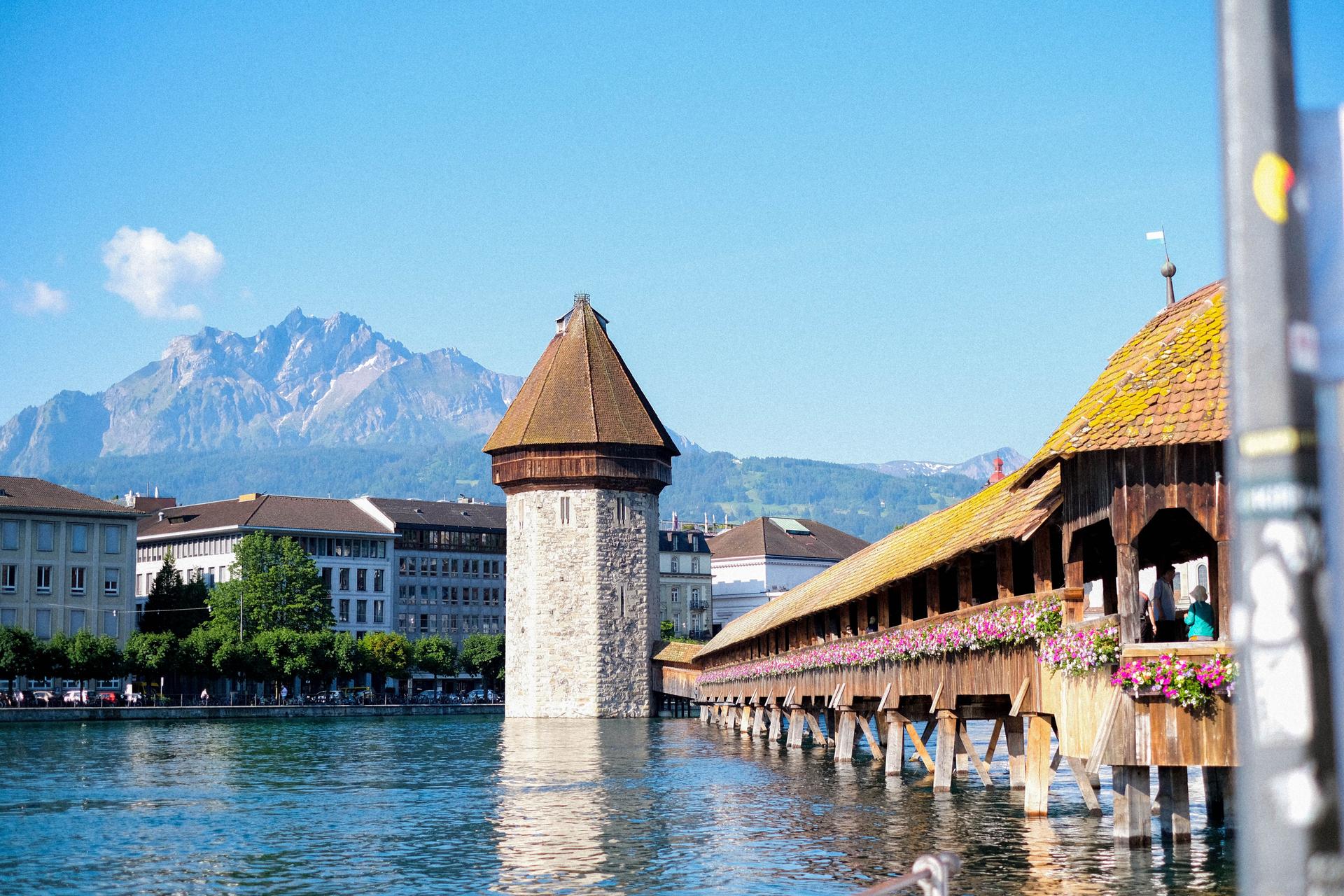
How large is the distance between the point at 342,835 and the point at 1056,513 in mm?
9314

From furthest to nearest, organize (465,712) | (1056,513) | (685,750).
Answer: (465,712) < (685,750) < (1056,513)

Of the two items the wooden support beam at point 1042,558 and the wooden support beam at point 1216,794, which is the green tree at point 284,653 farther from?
the wooden support beam at point 1042,558

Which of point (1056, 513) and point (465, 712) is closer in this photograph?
point (1056, 513)

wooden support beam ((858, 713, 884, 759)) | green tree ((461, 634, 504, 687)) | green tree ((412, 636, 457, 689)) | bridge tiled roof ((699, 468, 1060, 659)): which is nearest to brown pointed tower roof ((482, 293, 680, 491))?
bridge tiled roof ((699, 468, 1060, 659))

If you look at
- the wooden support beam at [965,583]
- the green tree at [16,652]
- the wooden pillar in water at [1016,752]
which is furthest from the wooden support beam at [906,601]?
the green tree at [16,652]

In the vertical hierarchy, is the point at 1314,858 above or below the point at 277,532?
below

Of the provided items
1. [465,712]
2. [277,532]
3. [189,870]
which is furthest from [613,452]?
[189,870]

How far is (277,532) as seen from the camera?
103m

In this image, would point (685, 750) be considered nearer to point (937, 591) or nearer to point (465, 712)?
point (937, 591)

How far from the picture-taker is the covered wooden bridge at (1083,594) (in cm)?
1303

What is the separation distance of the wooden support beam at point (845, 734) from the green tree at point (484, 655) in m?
68.1

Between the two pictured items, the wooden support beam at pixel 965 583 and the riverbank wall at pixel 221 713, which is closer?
the wooden support beam at pixel 965 583

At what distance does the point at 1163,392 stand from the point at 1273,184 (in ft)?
36.8

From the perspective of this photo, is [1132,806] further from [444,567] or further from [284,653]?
[444,567]
